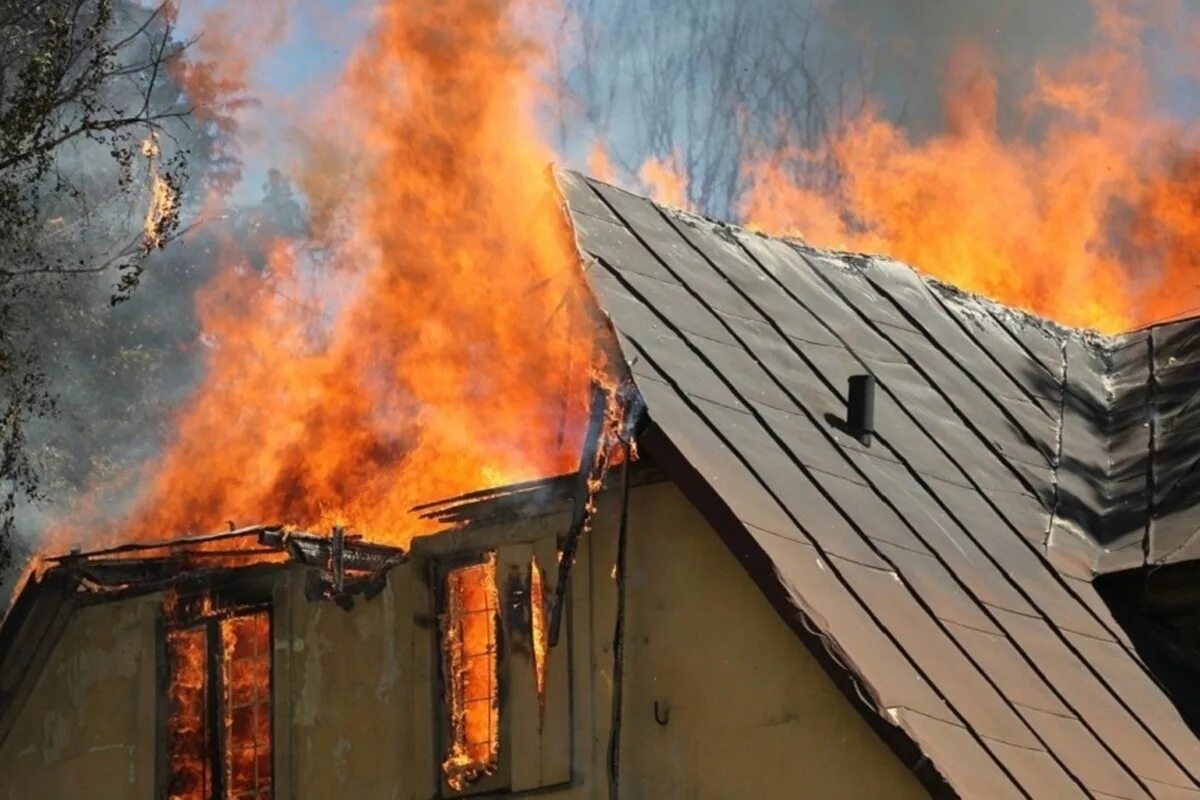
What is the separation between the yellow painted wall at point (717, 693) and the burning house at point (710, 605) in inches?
0.6

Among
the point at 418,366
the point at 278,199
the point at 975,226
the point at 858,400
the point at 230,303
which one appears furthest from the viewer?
the point at 278,199

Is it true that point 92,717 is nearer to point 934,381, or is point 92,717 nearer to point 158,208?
point 934,381

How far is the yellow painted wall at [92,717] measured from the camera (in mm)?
15641

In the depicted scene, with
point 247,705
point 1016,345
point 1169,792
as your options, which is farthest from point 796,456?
point 1016,345

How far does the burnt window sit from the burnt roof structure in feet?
12.1

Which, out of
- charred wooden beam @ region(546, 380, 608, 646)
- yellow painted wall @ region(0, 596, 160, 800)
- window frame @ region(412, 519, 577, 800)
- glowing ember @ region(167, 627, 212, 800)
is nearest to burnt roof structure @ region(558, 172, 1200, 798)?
charred wooden beam @ region(546, 380, 608, 646)

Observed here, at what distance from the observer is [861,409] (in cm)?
1478

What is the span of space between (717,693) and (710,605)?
1.71ft

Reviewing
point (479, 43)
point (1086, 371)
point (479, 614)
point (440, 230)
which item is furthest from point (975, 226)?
point (479, 614)

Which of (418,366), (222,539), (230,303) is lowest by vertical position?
(222,539)

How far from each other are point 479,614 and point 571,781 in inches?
54.5

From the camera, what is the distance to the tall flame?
1480 centimetres

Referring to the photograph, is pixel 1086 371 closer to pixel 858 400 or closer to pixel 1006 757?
pixel 858 400

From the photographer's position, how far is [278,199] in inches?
1351
